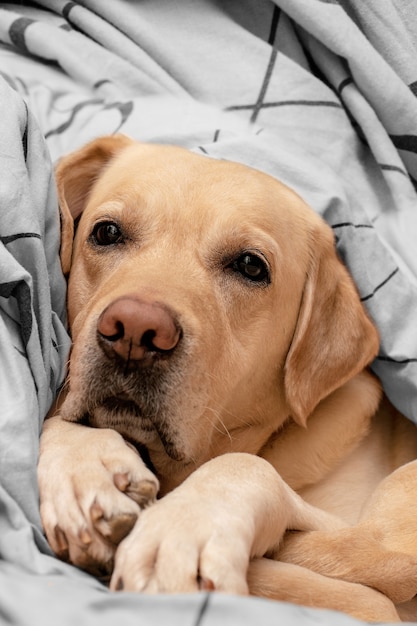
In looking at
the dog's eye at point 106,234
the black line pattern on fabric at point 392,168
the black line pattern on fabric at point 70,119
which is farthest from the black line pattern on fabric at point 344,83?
the dog's eye at point 106,234

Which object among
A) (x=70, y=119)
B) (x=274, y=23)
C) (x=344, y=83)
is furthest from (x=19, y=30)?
(x=344, y=83)

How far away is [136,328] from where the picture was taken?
1590 millimetres

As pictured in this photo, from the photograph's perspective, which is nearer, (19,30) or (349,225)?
(349,225)

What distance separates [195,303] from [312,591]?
0.70 m

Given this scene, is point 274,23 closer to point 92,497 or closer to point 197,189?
point 197,189

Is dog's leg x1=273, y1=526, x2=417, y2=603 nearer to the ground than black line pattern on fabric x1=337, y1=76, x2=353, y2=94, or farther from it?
nearer to the ground

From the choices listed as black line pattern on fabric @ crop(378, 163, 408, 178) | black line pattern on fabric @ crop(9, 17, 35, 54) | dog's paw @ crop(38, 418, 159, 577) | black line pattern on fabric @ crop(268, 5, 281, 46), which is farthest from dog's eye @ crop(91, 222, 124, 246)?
black line pattern on fabric @ crop(268, 5, 281, 46)

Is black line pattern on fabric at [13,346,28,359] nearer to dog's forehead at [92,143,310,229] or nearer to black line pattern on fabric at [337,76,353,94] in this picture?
dog's forehead at [92,143,310,229]

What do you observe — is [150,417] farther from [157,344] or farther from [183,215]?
[183,215]

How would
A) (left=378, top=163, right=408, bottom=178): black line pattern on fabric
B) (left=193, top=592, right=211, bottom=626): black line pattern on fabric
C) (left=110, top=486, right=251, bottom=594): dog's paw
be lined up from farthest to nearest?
(left=378, top=163, right=408, bottom=178): black line pattern on fabric
(left=110, top=486, right=251, bottom=594): dog's paw
(left=193, top=592, right=211, bottom=626): black line pattern on fabric

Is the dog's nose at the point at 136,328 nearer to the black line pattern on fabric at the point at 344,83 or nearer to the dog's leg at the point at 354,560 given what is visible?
the dog's leg at the point at 354,560

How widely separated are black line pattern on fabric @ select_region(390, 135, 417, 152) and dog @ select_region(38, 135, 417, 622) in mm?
635

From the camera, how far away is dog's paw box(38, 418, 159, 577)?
139 cm

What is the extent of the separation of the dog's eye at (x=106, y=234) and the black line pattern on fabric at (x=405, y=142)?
120 centimetres
